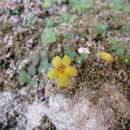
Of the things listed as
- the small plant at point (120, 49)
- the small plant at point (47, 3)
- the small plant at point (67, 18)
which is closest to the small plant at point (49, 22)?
the small plant at point (67, 18)

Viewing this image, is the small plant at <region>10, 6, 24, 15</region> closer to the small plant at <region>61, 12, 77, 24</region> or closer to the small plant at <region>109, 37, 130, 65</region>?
the small plant at <region>61, 12, 77, 24</region>


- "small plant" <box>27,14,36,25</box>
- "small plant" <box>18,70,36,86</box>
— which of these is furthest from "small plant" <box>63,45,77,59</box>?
"small plant" <box>27,14,36,25</box>

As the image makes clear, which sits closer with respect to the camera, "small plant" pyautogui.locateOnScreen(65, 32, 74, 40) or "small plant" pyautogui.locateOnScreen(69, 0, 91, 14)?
"small plant" pyautogui.locateOnScreen(65, 32, 74, 40)

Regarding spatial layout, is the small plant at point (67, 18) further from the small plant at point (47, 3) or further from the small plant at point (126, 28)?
the small plant at point (126, 28)

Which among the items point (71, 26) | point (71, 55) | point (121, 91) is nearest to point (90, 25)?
point (71, 26)

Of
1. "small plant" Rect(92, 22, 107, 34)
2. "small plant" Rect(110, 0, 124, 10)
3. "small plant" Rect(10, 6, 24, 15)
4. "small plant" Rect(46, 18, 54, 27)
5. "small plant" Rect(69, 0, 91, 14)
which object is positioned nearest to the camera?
"small plant" Rect(92, 22, 107, 34)

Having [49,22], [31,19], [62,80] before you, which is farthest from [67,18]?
[62,80]

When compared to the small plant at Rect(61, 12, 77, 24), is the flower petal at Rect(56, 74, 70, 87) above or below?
below

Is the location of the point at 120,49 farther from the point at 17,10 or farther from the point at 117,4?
the point at 17,10
